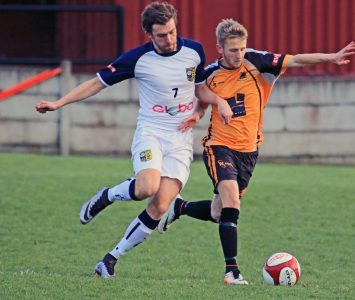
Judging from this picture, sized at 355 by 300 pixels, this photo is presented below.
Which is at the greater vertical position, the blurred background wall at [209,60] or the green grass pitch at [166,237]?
the blurred background wall at [209,60]

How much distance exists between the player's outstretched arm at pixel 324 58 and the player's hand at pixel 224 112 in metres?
0.66

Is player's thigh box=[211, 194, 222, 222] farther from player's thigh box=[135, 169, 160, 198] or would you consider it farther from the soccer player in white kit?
player's thigh box=[135, 169, 160, 198]

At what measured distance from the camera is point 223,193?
8.95 m

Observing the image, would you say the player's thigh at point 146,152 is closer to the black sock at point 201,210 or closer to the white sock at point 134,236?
the white sock at point 134,236

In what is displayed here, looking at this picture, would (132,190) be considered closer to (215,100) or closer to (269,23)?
(215,100)

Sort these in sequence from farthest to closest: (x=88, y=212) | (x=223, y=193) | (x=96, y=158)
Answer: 1. (x=96, y=158)
2. (x=88, y=212)
3. (x=223, y=193)

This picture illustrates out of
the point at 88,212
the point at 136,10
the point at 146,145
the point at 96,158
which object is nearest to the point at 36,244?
the point at 88,212

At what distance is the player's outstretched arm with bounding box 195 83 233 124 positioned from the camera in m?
8.92

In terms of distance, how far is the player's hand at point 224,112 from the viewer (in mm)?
8906

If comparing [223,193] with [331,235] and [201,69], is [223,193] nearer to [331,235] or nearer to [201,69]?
[201,69]

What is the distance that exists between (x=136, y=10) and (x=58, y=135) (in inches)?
95.8

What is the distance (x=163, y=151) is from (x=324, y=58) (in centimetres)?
151

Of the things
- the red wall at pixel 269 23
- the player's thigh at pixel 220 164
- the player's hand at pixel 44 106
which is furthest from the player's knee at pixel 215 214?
the red wall at pixel 269 23

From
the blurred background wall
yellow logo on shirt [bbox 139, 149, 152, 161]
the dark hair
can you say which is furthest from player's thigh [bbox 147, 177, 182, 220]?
the blurred background wall
